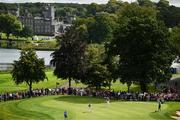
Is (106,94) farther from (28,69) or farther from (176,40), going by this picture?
(176,40)

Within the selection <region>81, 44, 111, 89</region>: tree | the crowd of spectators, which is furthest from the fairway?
<region>81, 44, 111, 89</region>: tree

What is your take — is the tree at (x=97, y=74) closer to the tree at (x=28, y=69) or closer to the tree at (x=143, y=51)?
the tree at (x=143, y=51)

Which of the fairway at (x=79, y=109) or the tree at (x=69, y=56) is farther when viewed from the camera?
the tree at (x=69, y=56)

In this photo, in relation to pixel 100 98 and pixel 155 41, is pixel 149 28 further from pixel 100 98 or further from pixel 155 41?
pixel 100 98

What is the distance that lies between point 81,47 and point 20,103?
20425 millimetres

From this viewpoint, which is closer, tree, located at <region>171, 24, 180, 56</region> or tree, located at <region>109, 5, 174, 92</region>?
tree, located at <region>109, 5, 174, 92</region>

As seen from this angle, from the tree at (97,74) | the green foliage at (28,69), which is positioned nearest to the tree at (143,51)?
the tree at (97,74)

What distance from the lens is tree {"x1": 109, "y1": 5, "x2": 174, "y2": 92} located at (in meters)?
79.8

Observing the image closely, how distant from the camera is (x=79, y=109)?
62750 millimetres

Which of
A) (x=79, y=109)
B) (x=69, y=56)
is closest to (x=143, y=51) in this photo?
(x=69, y=56)

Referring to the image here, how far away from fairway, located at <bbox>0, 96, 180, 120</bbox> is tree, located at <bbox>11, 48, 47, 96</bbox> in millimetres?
7021

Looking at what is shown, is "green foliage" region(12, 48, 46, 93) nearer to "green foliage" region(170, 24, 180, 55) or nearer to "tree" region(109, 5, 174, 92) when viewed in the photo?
"tree" region(109, 5, 174, 92)

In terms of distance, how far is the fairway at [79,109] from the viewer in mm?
57656

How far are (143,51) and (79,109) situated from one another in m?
21.8
